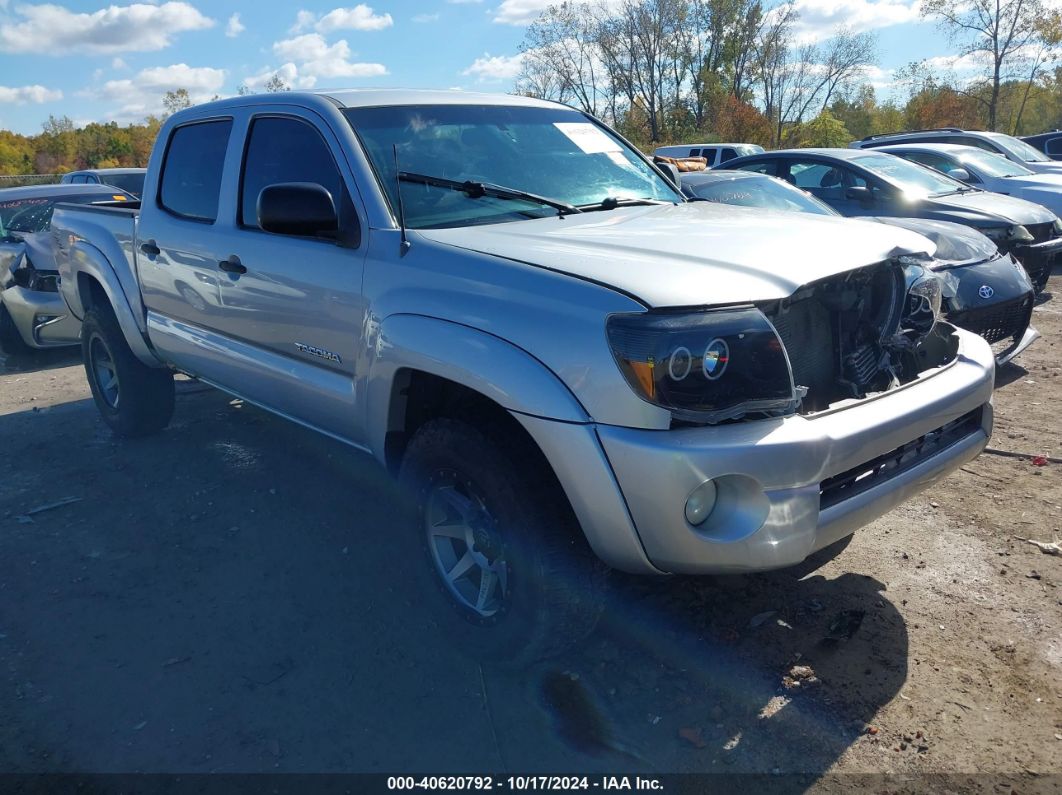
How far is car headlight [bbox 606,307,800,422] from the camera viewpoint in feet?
7.78

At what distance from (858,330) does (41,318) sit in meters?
7.84

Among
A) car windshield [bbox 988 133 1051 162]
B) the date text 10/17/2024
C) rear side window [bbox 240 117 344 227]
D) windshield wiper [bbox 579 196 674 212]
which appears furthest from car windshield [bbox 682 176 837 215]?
car windshield [bbox 988 133 1051 162]

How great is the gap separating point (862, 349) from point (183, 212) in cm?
348

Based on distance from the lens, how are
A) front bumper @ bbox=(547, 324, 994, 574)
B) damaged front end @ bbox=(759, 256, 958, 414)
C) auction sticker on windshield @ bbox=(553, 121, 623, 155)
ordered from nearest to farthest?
front bumper @ bbox=(547, 324, 994, 574)
damaged front end @ bbox=(759, 256, 958, 414)
auction sticker on windshield @ bbox=(553, 121, 623, 155)

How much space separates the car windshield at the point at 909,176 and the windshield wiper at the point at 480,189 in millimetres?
6344

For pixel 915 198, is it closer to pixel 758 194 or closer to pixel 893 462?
pixel 758 194

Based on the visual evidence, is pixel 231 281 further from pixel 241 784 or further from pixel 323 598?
pixel 241 784

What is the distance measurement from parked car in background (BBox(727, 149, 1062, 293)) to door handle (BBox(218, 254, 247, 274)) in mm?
6336

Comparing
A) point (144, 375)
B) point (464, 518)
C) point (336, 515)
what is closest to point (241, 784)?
point (464, 518)

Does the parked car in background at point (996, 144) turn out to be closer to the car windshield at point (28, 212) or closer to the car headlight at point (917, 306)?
the car windshield at point (28, 212)

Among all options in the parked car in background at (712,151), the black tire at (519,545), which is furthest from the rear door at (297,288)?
the parked car in background at (712,151)

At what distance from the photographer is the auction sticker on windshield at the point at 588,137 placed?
4.05m

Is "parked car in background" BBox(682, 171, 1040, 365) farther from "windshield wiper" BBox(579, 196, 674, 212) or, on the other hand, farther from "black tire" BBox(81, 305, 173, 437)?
"black tire" BBox(81, 305, 173, 437)

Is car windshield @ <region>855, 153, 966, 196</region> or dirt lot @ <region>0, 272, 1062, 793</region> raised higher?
car windshield @ <region>855, 153, 966, 196</region>
